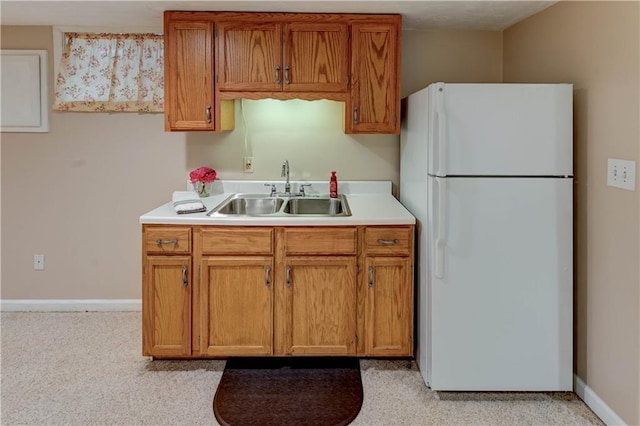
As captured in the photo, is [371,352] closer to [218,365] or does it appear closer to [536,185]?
[218,365]

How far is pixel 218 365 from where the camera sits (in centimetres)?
281

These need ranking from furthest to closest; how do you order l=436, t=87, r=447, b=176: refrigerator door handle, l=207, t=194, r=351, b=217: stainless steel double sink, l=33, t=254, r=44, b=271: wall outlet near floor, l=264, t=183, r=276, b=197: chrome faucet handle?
l=33, t=254, r=44, b=271: wall outlet near floor, l=264, t=183, r=276, b=197: chrome faucet handle, l=207, t=194, r=351, b=217: stainless steel double sink, l=436, t=87, r=447, b=176: refrigerator door handle

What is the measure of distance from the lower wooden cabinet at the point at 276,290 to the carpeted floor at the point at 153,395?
17cm

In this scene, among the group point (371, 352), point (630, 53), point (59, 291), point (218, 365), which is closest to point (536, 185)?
point (630, 53)

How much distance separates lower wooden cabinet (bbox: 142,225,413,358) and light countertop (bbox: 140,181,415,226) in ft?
0.13

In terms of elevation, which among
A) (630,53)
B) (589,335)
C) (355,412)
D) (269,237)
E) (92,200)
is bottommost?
(355,412)

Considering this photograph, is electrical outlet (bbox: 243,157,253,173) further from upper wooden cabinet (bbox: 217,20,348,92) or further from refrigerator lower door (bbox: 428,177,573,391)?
refrigerator lower door (bbox: 428,177,573,391)

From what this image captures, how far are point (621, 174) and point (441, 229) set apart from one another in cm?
78

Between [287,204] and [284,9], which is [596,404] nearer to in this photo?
[287,204]

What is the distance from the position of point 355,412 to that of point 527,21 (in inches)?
97.5

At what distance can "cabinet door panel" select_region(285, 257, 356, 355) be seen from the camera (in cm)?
267

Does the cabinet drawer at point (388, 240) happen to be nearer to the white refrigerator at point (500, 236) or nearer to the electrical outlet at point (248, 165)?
the white refrigerator at point (500, 236)

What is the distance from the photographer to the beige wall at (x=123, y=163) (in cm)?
347

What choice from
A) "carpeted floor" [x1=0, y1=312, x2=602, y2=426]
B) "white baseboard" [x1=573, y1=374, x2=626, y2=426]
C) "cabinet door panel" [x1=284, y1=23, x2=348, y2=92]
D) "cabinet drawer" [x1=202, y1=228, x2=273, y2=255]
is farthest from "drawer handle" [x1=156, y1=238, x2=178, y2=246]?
"white baseboard" [x1=573, y1=374, x2=626, y2=426]
